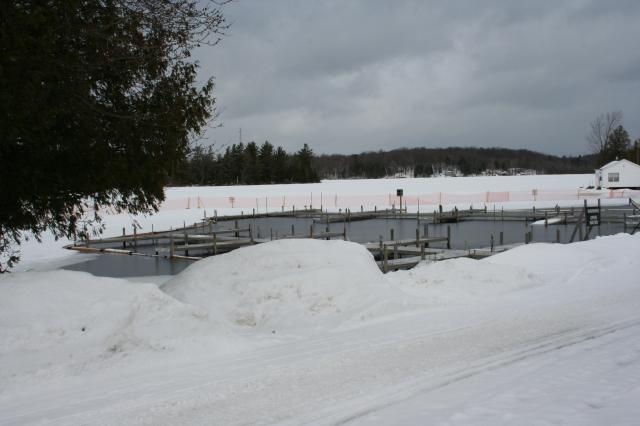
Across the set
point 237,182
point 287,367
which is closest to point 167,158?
point 287,367

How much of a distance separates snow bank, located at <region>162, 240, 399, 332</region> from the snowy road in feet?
2.97

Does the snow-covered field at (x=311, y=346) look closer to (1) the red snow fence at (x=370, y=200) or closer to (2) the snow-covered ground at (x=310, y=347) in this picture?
(2) the snow-covered ground at (x=310, y=347)

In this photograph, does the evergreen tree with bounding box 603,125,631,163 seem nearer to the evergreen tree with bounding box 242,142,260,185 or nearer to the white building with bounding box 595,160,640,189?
the white building with bounding box 595,160,640,189

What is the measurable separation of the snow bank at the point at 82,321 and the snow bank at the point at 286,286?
3.26 ft

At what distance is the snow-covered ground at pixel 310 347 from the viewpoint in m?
5.44

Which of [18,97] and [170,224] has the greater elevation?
[18,97]

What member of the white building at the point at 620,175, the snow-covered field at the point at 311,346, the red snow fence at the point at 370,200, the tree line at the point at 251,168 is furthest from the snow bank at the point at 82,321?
the tree line at the point at 251,168

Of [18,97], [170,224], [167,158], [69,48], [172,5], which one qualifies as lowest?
[170,224]

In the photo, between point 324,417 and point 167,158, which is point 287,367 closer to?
point 324,417

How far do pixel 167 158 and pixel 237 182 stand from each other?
102 m

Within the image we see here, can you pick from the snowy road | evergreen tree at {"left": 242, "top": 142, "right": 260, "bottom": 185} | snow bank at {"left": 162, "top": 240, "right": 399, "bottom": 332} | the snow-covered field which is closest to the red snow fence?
evergreen tree at {"left": 242, "top": 142, "right": 260, "bottom": 185}

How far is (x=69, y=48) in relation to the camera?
9117mm

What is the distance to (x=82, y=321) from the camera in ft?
24.6

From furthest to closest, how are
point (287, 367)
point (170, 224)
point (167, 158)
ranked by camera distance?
point (170, 224) < point (167, 158) < point (287, 367)
